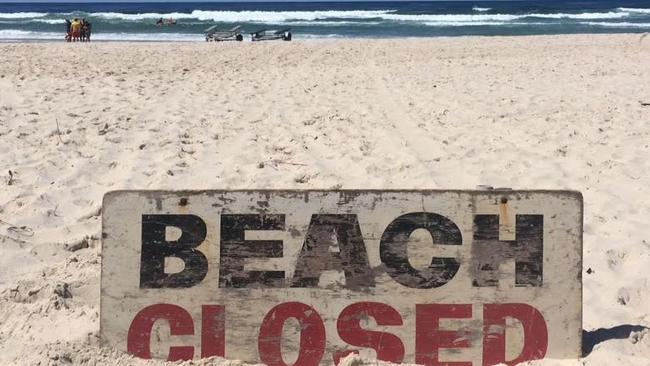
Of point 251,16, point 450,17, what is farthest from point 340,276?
point 251,16

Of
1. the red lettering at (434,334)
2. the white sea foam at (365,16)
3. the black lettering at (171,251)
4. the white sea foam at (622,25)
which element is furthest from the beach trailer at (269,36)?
the red lettering at (434,334)

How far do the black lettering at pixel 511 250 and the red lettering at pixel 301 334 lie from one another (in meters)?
0.57

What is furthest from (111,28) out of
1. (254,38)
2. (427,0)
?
(427,0)

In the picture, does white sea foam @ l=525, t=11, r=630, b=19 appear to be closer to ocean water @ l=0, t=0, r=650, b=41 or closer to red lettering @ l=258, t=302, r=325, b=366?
ocean water @ l=0, t=0, r=650, b=41

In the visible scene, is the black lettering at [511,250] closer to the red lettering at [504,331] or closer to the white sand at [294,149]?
the red lettering at [504,331]

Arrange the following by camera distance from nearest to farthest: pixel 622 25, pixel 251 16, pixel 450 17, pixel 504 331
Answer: pixel 504 331 → pixel 622 25 → pixel 450 17 → pixel 251 16

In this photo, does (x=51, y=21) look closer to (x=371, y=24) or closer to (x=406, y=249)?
(x=371, y=24)

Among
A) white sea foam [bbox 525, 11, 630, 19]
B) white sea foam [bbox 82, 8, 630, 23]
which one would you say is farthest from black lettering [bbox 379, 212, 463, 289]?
white sea foam [bbox 525, 11, 630, 19]

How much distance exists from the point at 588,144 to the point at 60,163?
410cm

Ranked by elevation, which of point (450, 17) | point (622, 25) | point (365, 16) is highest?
point (365, 16)

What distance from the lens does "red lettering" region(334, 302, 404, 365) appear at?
2289 mm

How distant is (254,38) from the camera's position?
2580 cm

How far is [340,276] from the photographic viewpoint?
230 centimetres

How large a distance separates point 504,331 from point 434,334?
24cm
